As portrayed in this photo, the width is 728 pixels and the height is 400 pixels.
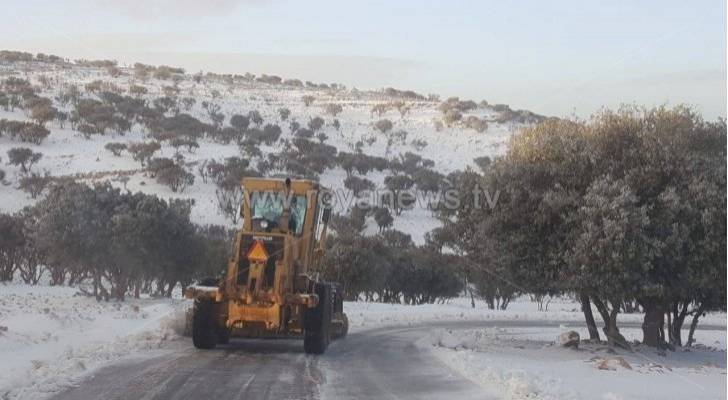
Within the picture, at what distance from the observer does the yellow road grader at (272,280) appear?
63.3 feet

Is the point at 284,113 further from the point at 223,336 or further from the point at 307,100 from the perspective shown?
the point at 223,336

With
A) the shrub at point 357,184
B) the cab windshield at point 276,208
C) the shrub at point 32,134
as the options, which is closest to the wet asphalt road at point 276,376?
the cab windshield at point 276,208

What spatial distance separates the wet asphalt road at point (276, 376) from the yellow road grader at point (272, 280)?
54 centimetres

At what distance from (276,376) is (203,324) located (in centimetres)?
442

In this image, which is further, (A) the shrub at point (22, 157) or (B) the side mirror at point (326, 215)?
(A) the shrub at point (22, 157)

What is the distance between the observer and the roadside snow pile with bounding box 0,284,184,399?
14.2 meters

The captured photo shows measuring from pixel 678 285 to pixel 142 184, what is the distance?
51.6 metres

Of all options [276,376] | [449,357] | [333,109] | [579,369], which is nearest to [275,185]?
[449,357]

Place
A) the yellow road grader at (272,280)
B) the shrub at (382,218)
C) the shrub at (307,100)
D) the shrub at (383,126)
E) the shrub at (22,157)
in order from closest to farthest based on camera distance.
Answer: the yellow road grader at (272,280)
the shrub at (382,218)
the shrub at (22,157)
the shrub at (383,126)
the shrub at (307,100)

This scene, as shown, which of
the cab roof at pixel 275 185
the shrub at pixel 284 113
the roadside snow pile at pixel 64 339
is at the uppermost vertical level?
the shrub at pixel 284 113

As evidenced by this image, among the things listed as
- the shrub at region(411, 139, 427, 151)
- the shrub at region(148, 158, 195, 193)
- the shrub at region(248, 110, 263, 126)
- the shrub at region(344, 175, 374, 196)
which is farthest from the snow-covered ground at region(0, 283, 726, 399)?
the shrub at region(248, 110, 263, 126)

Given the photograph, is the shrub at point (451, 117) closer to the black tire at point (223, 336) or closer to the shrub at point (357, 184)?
the shrub at point (357, 184)

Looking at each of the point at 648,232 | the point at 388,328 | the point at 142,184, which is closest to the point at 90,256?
the point at 388,328

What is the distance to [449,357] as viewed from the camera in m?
19.9
